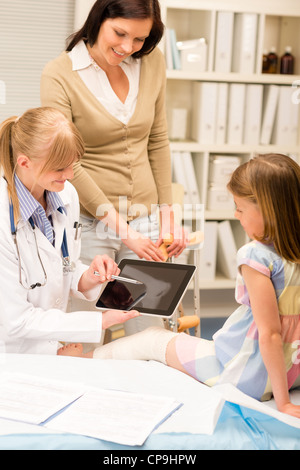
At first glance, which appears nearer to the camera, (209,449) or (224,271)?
(209,449)

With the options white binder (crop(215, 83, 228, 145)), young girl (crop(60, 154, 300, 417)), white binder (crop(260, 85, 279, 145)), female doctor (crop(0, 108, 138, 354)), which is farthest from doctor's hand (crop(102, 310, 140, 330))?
white binder (crop(260, 85, 279, 145))

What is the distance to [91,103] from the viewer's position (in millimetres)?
1827

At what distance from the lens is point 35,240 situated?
1564mm

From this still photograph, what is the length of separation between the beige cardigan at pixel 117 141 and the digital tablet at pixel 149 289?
29 centimetres

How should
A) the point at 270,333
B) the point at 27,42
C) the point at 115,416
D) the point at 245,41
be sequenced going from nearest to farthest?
the point at 115,416 → the point at 270,333 → the point at 27,42 → the point at 245,41

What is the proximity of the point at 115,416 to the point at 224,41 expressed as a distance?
252 centimetres

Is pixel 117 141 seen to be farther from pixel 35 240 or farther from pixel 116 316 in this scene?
pixel 116 316

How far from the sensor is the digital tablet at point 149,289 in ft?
4.91

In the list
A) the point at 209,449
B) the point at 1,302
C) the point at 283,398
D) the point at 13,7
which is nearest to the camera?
the point at 209,449

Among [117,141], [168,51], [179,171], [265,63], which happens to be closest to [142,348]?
[117,141]

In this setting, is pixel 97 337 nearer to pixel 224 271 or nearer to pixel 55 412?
pixel 55 412

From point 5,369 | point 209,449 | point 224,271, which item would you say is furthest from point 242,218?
point 224,271

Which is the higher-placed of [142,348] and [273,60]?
[273,60]

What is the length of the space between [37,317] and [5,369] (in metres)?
0.20
